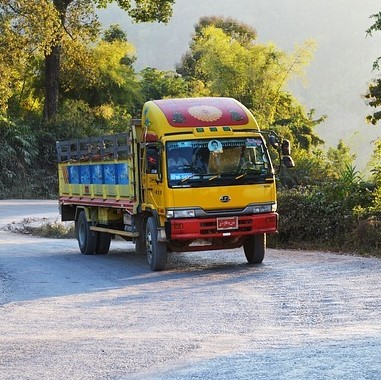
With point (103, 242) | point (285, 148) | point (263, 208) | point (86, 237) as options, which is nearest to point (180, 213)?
point (263, 208)

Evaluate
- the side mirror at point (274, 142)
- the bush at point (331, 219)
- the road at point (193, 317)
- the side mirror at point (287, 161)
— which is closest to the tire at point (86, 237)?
the road at point (193, 317)

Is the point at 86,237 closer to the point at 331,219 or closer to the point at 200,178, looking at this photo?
the point at 331,219

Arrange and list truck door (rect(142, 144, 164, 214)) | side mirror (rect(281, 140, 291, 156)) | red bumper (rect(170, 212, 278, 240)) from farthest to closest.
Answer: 1. side mirror (rect(281, 140, 291, 156))
2. truck door (rect(142, 144, 164, 214))
3. red bumper (rect(170, 212, 278, 240))

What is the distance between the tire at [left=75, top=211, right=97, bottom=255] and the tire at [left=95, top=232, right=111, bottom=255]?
0.27 feet

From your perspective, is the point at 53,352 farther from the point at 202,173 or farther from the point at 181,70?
the point at 181,70

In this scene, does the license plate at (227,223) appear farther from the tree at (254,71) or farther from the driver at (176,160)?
the tree at (254,71)

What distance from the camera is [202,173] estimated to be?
17.4 m

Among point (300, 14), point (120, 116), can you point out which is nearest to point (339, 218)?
point (120, 116)

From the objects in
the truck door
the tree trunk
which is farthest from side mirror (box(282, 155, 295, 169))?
the tree trunk

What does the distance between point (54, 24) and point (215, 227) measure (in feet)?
104

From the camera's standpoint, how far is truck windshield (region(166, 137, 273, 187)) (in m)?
17.3

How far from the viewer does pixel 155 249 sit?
17.7 meters

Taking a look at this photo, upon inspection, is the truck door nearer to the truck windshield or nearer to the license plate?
the truck windshield

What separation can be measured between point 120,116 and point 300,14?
9606cm
